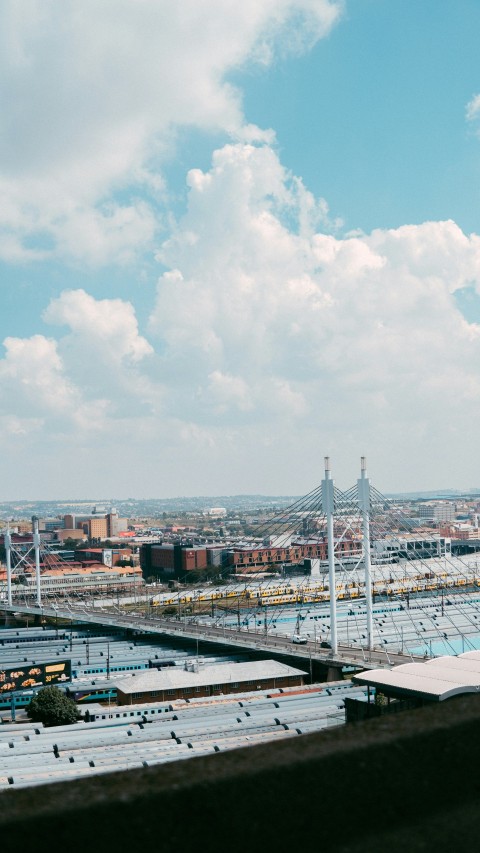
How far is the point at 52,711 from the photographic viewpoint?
10.9 meters

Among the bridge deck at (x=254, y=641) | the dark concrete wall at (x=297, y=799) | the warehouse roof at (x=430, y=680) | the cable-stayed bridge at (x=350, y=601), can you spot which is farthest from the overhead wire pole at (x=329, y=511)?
the dark concrete wall at (x=297, y=799)

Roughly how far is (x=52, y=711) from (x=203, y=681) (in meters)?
2.93

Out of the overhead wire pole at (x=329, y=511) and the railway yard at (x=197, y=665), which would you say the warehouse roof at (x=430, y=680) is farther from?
the overhead wire pole at (x=329, y=511)

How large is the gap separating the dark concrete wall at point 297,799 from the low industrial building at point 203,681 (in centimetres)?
1206

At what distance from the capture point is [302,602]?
24938 mm

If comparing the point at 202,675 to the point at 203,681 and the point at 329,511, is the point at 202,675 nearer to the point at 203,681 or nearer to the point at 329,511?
the point at 203,681

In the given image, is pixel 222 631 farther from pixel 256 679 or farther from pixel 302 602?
pixel 302 602

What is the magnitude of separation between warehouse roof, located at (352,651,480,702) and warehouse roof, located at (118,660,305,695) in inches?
274

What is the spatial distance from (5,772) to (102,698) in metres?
6.13

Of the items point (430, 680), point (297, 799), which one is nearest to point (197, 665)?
point (430, 680)

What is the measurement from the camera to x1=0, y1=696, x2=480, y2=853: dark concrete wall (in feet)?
2.64

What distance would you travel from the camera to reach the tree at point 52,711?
10.9m

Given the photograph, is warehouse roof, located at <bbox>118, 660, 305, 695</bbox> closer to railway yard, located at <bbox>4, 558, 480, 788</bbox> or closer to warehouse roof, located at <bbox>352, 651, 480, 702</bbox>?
railway yard, located at <bbox>4, 558, 480, 788</bbox>

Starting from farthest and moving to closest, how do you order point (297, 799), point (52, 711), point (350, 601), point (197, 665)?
point (350, 601) < point (197, 665) < point (52, 711) < point (297, 799)
